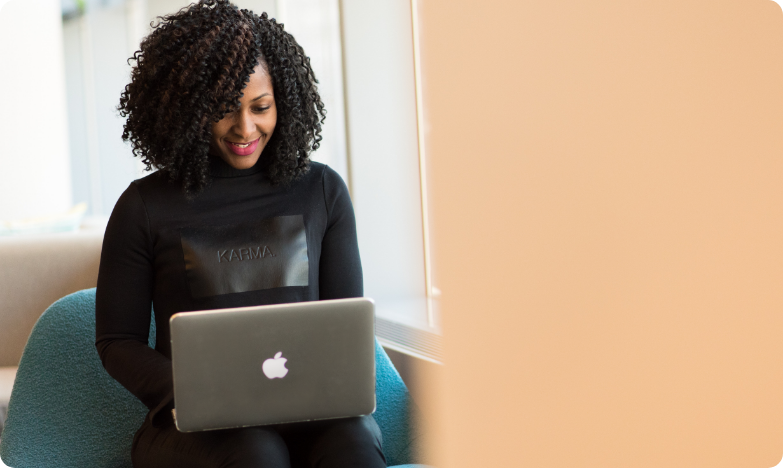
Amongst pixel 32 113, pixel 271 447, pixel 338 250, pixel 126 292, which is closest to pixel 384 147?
pixel 338 250

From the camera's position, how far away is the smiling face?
1.28 m

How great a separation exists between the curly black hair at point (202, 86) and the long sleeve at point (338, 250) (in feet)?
0.26

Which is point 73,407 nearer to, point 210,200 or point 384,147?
point 210,200

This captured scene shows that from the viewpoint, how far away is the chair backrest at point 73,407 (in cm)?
→ 124

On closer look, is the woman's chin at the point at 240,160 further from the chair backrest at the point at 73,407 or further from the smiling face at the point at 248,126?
the chair backrest at the point at 73,407

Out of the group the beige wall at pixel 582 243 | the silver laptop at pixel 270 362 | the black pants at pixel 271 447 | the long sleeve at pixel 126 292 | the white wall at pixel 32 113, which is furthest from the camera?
the white wall at pixel 32 113

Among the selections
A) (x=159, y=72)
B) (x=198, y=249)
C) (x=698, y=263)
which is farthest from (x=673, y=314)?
(x=159, y=72)

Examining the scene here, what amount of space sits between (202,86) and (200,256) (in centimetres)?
30

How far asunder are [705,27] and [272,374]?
727mm

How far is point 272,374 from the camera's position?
88 centimetres

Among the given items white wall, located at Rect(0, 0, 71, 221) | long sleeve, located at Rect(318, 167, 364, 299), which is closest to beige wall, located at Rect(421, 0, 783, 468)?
long sleeve, located at Rect(318, 167, 364, 299)

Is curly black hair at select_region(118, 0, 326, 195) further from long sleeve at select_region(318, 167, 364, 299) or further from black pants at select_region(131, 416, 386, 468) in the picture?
black pants at select_region(131, 416, 386, 468)

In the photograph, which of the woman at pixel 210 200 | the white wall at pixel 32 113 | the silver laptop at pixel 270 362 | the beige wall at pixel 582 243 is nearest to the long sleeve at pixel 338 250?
the woman at pixel 210 200

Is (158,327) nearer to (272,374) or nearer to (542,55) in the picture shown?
(272,374)
